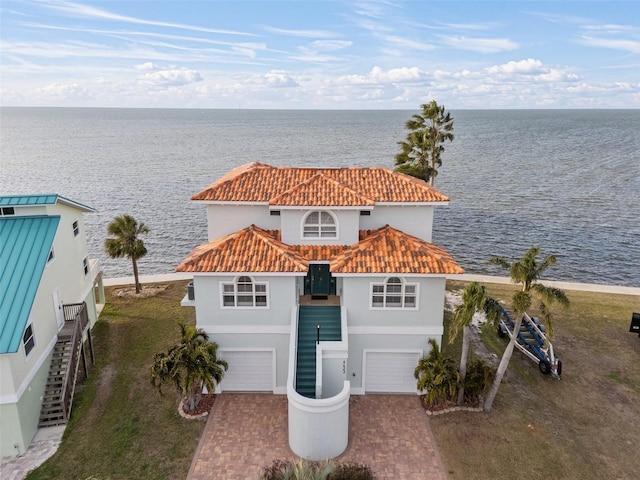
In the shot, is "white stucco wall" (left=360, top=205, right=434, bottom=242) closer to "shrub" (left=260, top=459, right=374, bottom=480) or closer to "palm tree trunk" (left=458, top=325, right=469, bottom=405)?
"palm tree trunk" (left=458, top=325, right=469, bottom=405)

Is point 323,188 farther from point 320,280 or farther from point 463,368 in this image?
point 463,368

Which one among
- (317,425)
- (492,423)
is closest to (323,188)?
(317,425)

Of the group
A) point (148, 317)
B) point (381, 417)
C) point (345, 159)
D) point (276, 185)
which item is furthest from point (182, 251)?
point (345, 159)

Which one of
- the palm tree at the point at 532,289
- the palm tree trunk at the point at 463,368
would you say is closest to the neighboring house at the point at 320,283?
the palm tree trunk at the point at 463,368

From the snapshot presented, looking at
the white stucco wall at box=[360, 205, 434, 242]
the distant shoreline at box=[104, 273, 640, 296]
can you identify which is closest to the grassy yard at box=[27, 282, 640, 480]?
the white stucco wall at box=[360, 205, 434, 242]

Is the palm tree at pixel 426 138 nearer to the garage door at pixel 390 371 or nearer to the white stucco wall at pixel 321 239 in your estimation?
the white stucco wall at pixel 321 239
